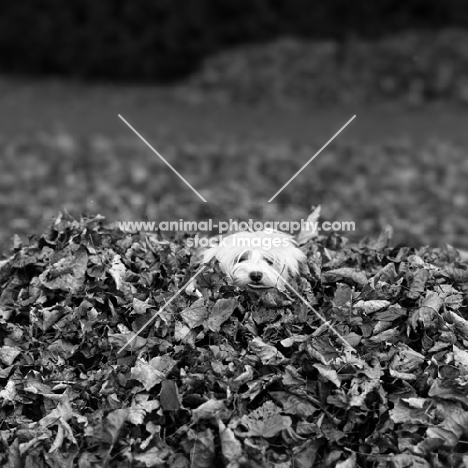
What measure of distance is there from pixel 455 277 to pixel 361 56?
30.5ft

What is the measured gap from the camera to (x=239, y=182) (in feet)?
26.9

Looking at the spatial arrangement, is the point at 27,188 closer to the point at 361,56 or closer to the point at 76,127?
the point at 76,127

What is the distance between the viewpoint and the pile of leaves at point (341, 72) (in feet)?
38.8

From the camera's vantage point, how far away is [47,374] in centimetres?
292

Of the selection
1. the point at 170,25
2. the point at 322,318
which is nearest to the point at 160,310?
the point at 322,318

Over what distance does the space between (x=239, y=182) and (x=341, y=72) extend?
181 inches

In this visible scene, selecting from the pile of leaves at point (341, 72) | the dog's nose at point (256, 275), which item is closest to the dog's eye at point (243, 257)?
the dog's nose at point (256, 275)

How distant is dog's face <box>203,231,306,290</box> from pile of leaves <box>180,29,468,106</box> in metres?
8.76

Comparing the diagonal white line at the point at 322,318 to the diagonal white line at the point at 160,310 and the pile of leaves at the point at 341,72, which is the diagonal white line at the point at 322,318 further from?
the pile of leaves at the point at 341,72

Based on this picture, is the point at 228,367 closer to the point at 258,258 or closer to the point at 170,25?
the point at 258,258

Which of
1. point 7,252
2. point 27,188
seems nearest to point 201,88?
point 27,188

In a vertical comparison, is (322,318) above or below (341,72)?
above

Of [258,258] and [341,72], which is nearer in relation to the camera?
[258,258]

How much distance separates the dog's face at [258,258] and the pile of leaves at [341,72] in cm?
876
